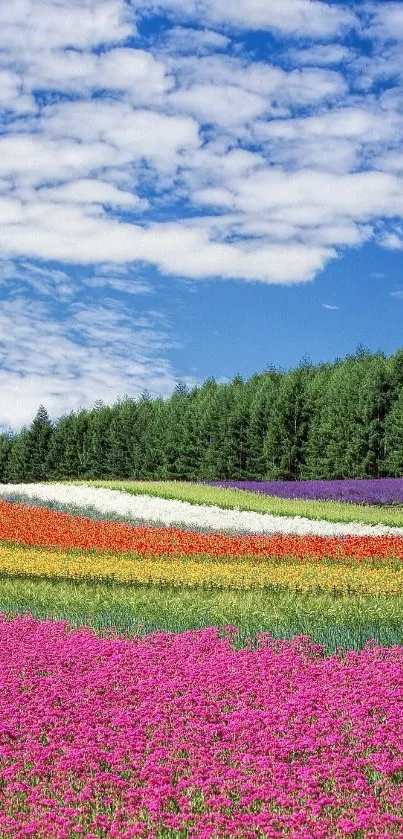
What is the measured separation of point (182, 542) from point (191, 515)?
8461 mm

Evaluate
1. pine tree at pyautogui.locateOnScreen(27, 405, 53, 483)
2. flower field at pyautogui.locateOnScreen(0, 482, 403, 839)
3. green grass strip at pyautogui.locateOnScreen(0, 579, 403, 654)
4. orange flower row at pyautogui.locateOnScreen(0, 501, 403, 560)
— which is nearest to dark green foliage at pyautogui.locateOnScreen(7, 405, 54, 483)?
pine tree at pyautogui.locateOnScreen(27, 405, 53, 483)

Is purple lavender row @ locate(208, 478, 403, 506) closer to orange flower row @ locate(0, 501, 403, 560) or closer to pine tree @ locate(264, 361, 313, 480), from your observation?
pine tree @ locate(264, 361, 313, 480)

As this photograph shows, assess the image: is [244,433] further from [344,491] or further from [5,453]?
[5,453]

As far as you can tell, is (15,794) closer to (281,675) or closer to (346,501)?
(281,675)

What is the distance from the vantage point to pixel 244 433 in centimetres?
5481

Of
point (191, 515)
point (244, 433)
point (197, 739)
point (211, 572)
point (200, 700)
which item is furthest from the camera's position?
point (244, 433)

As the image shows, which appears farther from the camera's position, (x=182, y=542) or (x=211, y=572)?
(x=182, y=542)

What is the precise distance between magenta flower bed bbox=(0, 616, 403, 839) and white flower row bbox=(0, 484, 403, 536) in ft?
45.2

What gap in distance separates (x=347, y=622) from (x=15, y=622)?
4.26 metres

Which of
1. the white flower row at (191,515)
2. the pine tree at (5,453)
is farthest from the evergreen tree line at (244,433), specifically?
the white flower row at (191,515)

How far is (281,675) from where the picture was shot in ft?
27.5

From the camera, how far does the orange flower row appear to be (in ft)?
56.6

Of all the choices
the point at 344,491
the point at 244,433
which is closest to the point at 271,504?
the point at 344,491

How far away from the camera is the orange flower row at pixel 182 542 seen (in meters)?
17.2
